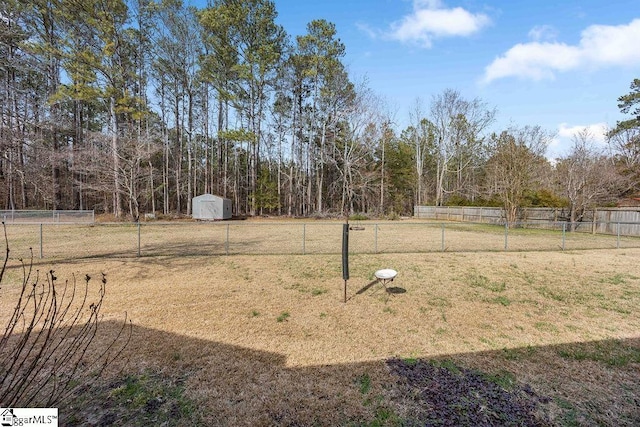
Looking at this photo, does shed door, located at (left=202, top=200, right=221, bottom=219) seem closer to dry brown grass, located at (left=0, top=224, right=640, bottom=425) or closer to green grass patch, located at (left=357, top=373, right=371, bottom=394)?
dry brown grass, located at (left=0, top=224, right=640, bottom=425)

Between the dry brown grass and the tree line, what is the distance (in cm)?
1549

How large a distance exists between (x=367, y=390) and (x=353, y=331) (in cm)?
137

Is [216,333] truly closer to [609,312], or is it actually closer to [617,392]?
[617,392]

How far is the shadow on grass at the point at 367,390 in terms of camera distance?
2.58 m

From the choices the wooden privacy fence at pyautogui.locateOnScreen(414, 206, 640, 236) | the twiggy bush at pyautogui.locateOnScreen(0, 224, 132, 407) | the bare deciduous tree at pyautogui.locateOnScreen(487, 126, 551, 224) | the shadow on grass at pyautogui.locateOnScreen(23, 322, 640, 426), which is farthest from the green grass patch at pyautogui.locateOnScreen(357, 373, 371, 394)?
the bare deciduous tree at pyautogui.locateOnScreen(487, 126, 551, 224)

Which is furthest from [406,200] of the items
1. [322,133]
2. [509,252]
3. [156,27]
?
[156,27]

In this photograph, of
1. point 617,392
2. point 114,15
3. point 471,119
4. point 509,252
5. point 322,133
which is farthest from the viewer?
point 471,119

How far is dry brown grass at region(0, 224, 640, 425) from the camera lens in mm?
2846

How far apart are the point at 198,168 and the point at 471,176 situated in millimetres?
37230

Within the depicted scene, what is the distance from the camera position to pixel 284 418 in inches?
101

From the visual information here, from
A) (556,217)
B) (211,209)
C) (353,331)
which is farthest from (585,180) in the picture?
(211,209)

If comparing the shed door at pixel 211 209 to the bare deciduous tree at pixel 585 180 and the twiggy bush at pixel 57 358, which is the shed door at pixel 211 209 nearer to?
the twiggy bush at pixel 57 358

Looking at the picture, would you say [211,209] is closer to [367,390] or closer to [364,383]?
[364,383]

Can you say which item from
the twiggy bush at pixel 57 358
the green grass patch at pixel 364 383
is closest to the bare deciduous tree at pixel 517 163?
the green grass patch at pixel 364 383
